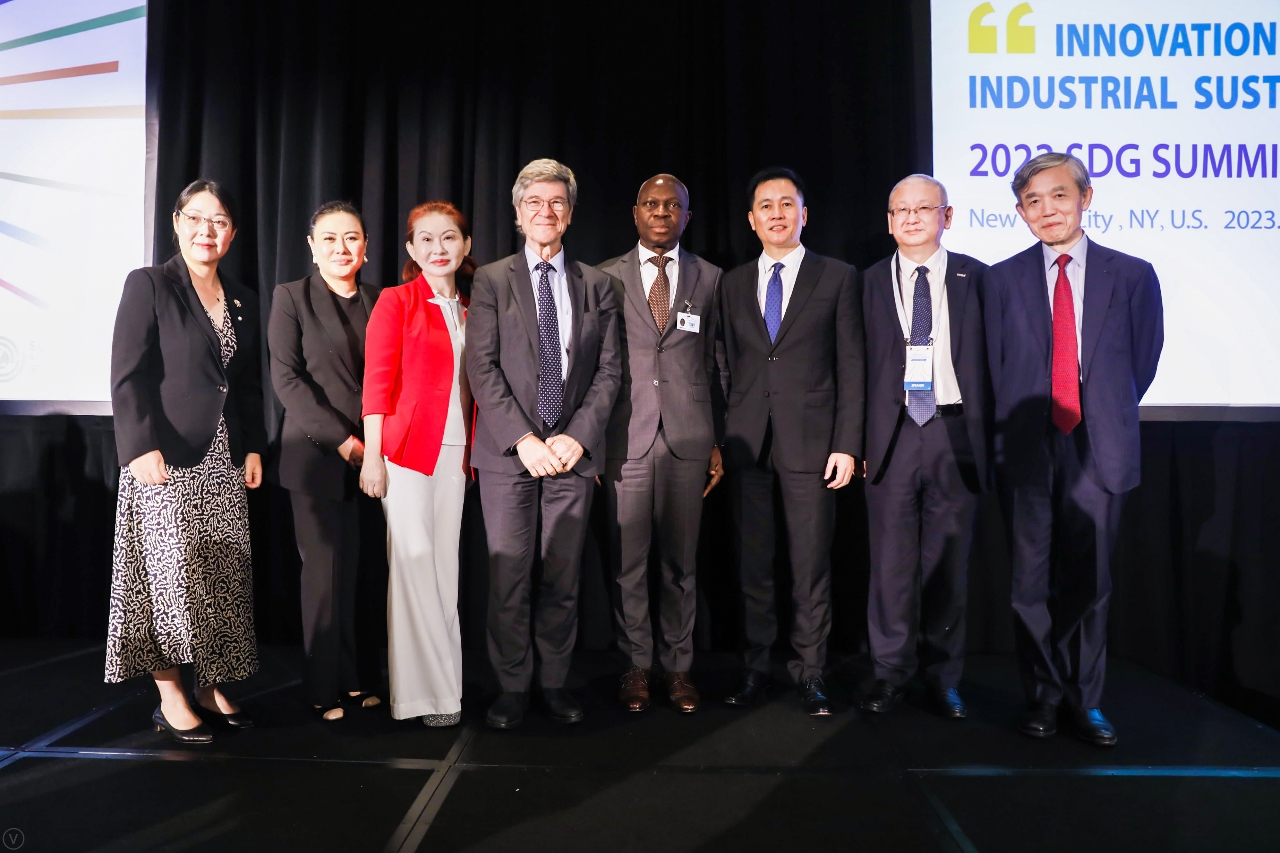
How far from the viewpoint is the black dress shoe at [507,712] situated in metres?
2.48

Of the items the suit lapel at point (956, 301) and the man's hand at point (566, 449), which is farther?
the suit lapel at point (956, 301)

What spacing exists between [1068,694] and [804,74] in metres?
2.60

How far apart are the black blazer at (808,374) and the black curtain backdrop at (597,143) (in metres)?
0.78

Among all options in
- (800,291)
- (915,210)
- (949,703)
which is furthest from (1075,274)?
(949,703)

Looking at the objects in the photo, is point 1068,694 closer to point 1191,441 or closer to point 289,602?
point 1191,441

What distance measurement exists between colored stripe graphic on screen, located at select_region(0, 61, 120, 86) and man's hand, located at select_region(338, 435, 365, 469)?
7.66 ft

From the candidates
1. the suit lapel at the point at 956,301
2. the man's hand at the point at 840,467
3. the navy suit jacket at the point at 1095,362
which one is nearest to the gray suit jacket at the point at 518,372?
the man's hand at the point at 840,467

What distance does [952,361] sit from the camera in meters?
2.61

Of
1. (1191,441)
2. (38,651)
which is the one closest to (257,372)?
(38,651)

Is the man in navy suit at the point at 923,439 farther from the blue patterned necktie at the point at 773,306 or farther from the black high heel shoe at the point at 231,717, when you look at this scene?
the black high heel shoe at the point at 231,717

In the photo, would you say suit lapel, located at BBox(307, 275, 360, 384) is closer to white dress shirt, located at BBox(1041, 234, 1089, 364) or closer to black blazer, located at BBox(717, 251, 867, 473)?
black blazer, located at BBox(717, 251, 867, 473)

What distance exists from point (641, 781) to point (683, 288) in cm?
152

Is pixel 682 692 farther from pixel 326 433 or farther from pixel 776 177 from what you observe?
pixel 776 177

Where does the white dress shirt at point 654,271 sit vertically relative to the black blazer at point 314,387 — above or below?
above
